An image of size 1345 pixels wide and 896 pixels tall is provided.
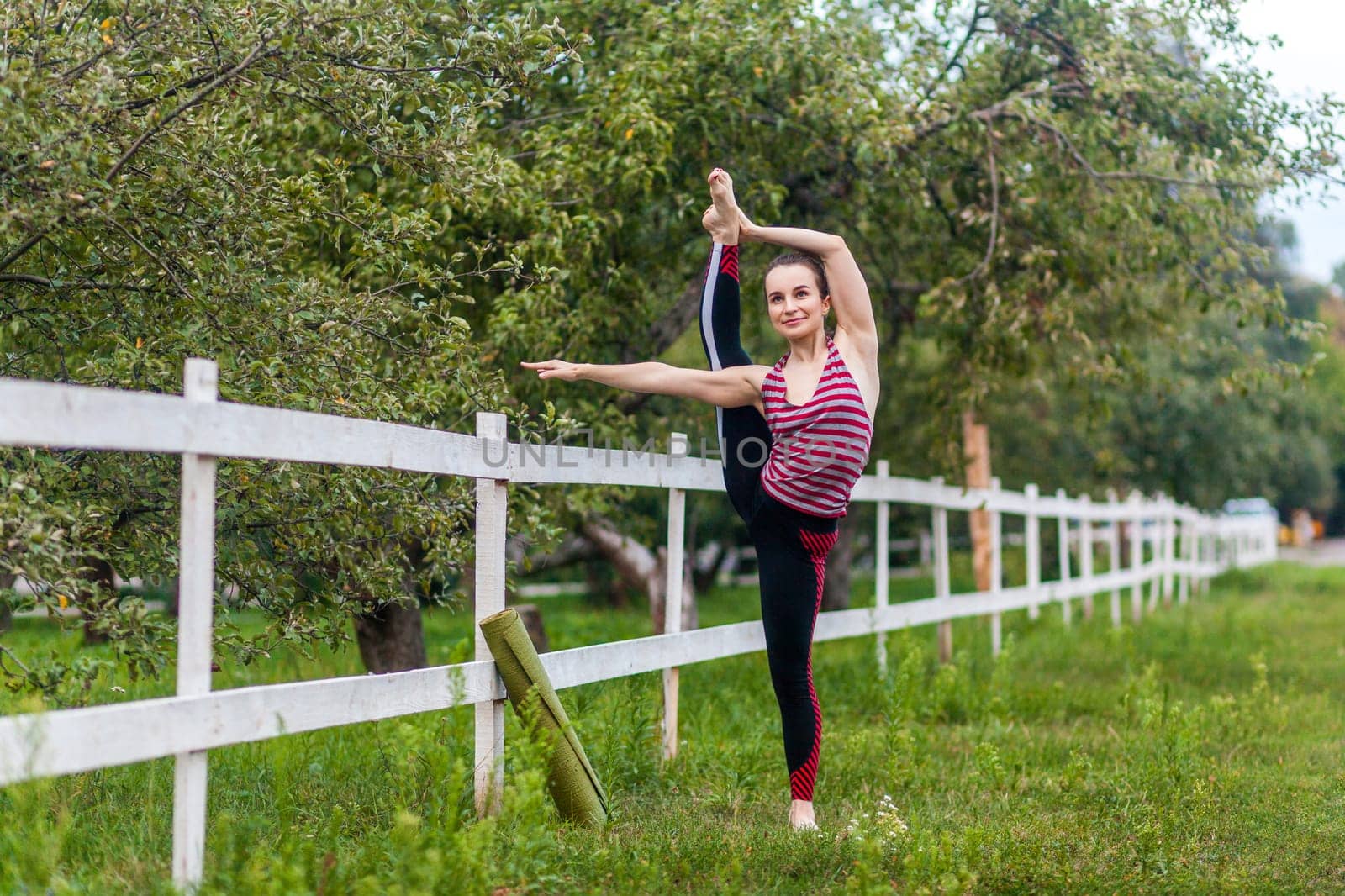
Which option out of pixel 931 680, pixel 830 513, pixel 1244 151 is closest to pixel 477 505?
pixel 830 513

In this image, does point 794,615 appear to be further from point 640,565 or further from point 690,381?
point 640,565

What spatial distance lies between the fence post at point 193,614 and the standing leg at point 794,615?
1.94 m

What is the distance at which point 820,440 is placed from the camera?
4.23m

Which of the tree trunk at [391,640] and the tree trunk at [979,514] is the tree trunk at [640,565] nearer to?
the tree trunk at [391,640]

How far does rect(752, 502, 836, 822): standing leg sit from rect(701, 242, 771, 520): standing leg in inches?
6.7

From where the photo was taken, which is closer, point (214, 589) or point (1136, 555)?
point (214, 589)

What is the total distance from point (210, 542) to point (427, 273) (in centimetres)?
187

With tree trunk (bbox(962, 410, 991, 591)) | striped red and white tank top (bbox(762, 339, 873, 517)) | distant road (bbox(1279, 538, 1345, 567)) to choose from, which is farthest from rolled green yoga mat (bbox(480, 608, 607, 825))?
distant road (bbox(1279, 538, 1345, 567))

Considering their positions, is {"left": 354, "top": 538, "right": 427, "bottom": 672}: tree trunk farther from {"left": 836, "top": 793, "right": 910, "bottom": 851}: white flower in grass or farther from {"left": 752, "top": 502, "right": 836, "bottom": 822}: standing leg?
{"left": 836, "top": 793, "right": 910, "bottom": 851}: white flower in grass

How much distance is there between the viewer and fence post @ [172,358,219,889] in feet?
10.1

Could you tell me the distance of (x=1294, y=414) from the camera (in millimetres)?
22547

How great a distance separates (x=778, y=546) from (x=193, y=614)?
79.2 inches

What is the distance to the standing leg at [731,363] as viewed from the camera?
452 centimetres

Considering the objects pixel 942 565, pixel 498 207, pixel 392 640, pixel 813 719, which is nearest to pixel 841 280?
pixel 813 719
